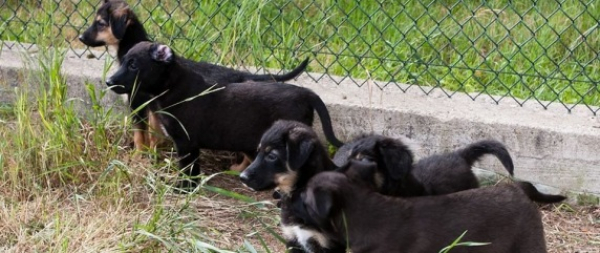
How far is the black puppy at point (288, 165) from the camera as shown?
17.4 ft

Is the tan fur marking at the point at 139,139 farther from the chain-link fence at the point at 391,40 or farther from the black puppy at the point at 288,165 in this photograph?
the black puppy at the point at 288,165

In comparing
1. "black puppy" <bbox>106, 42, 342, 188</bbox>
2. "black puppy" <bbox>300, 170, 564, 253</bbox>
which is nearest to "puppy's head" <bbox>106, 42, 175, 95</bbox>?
"black puppy" <bbox>106, 42, 342, 188</bbox>

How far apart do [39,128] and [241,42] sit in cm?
165

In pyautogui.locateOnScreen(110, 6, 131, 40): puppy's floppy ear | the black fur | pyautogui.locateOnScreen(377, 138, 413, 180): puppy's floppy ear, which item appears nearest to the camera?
pyautogui.locateOnScreen(377, 138, 413, 180): puppy's floppy ear

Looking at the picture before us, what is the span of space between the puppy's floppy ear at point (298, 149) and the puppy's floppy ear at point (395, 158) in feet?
1.25

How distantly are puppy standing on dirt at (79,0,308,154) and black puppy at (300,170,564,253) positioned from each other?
1.77 meters

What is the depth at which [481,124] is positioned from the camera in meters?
6.41

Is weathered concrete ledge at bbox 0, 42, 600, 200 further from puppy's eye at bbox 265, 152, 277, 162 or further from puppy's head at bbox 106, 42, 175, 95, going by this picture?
puppy's eye at bbox 265, 152, 277, 162

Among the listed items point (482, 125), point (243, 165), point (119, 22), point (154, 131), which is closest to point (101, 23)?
point (119, 22)

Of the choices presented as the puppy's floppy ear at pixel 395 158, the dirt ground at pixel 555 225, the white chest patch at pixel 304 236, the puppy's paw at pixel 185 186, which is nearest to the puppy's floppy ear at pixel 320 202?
the white chest patch at pixel 304 236

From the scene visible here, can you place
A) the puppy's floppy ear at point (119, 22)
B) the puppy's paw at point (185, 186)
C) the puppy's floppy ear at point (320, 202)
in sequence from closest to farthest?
1. the puppy's floppy ear at point (320, 202)
2. the puppy's paw at point (185, 186)
3. the puppy's floppy ear at point (119, 22)

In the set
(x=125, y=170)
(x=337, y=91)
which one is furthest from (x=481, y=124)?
(x=125, y=170)

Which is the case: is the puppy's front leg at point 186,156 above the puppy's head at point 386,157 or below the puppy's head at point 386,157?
below

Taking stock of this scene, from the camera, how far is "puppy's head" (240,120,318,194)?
533cm
